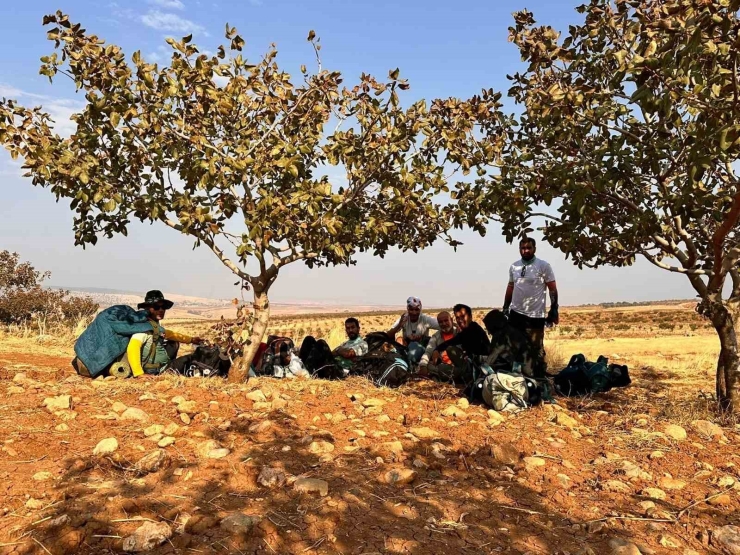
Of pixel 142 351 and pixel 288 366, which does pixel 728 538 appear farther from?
pixel 142 351

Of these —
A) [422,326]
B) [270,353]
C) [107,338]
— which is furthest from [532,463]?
[107,338]

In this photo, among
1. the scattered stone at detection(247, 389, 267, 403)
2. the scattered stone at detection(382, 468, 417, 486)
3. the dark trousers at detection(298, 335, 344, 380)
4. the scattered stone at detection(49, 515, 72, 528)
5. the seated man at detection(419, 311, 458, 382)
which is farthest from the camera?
the dark trousers at detection(298, 335, 344, 380)

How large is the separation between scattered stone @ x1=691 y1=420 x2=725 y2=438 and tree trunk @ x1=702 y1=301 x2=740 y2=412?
86cm

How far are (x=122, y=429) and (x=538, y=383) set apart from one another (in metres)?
4.13

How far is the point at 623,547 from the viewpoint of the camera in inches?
111

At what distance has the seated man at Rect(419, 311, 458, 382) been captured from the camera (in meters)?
7.19

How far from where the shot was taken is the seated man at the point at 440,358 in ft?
23.6

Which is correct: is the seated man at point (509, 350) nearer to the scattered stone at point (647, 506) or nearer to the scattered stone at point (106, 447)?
the scattered stone at point (647, 506)

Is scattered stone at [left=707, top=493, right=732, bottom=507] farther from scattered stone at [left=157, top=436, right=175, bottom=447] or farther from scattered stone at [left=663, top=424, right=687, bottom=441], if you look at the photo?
scattered stone at [left=157, top=436, right=175, bottom=447]

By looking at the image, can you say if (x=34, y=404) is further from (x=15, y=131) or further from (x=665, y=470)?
(x=665, y=470)

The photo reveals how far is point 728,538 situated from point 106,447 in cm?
392

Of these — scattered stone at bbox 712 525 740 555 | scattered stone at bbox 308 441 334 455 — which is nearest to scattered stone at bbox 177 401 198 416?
scattered stone at bbox 308 441 334 455

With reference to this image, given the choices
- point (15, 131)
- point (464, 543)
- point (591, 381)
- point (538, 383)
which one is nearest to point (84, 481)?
point (464, 543)

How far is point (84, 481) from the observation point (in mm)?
3383
